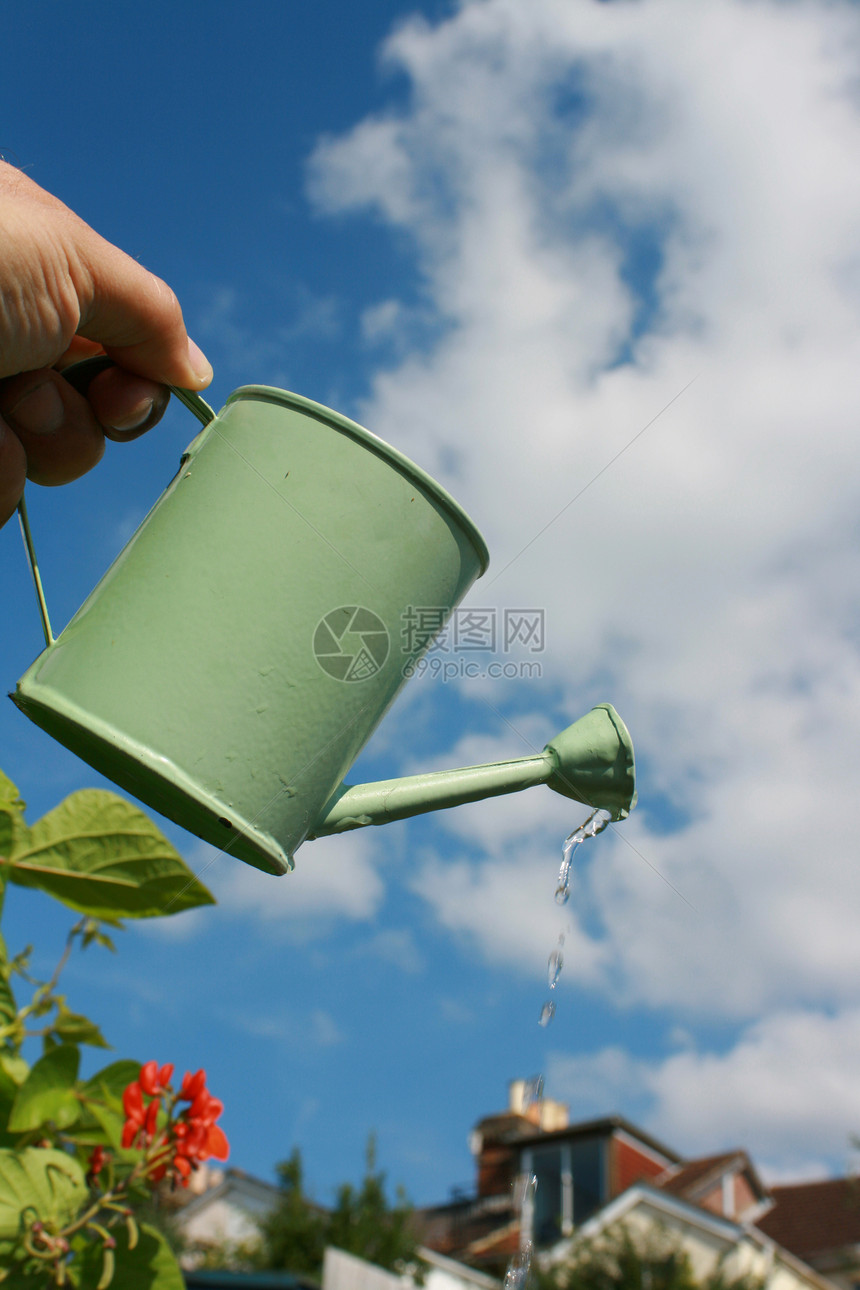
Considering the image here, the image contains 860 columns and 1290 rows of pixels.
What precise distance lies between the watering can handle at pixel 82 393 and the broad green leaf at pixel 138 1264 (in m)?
0.75

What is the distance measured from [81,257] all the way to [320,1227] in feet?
55.0

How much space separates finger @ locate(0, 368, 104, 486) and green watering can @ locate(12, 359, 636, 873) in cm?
29

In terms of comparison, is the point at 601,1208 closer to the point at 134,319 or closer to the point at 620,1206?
the point at 620,1206

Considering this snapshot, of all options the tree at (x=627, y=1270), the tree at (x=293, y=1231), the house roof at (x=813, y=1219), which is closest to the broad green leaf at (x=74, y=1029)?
the tree at (x=627, y=1270)

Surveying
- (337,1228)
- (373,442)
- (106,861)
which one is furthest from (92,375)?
(337,1228)

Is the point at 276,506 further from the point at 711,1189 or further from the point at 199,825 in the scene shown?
the point at 711,1189

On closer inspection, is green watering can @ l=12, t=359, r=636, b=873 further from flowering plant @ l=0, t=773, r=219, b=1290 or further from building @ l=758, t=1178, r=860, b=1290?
building @ l=758, t=1178, r=860, b=1290

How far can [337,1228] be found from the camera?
14.5 metres

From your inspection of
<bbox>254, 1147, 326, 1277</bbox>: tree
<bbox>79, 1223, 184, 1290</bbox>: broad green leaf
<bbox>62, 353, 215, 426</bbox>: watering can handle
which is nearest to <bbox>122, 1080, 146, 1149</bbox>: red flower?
<bbox>79, 1223, 184, 1290</bbox>: broad green leaf

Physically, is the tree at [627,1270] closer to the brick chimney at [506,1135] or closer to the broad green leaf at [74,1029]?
the brick chimney at [506,1135]

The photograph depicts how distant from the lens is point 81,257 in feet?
4.25

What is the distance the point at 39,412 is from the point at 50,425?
3cm

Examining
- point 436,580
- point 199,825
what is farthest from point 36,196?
point 199,825
